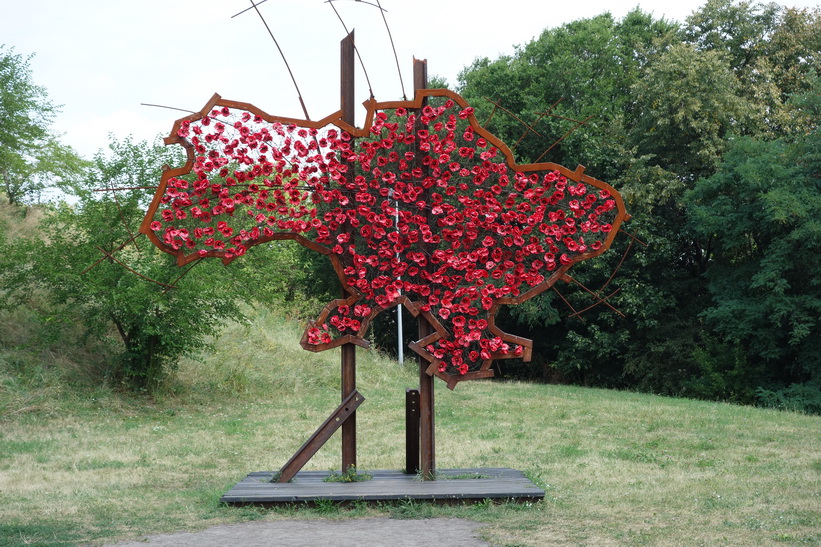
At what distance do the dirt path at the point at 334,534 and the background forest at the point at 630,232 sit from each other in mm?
8061

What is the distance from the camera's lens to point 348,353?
7.84 meters

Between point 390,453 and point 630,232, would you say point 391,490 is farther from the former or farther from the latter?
point 630,232

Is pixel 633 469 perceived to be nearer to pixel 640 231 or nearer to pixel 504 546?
pixel 504 546

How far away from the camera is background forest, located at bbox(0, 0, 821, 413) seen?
1451 cm

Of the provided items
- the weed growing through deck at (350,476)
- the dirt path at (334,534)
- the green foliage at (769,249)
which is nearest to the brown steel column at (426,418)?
the weed growing through deck at (350,476)

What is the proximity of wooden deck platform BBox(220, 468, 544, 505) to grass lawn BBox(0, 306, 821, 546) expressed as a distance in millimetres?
120

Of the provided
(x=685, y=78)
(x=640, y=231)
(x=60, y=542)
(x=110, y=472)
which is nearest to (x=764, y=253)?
(x=640, y=231)

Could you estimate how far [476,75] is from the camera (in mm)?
27922

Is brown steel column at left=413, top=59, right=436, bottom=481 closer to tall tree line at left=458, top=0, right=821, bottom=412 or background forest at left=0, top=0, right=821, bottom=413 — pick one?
background forest at left=0, top=0, right=821, bottom=413

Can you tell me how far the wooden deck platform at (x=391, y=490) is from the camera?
715 centimetres

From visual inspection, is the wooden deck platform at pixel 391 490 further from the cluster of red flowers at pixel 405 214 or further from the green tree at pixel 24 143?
the green tree at pixel 24 143

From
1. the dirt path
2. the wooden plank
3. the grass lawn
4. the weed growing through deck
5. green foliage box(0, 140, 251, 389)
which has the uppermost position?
green foliage box(0, 140, 251, 389)

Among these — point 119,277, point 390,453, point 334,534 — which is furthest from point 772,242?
point 334,534

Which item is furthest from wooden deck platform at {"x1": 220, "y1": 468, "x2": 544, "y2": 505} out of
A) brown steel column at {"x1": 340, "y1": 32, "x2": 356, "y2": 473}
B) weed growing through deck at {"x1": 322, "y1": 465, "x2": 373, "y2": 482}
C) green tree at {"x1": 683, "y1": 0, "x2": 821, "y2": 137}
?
green tree at {"x1": 683, "y1": 0, "x2": 821, "y2": 137}
